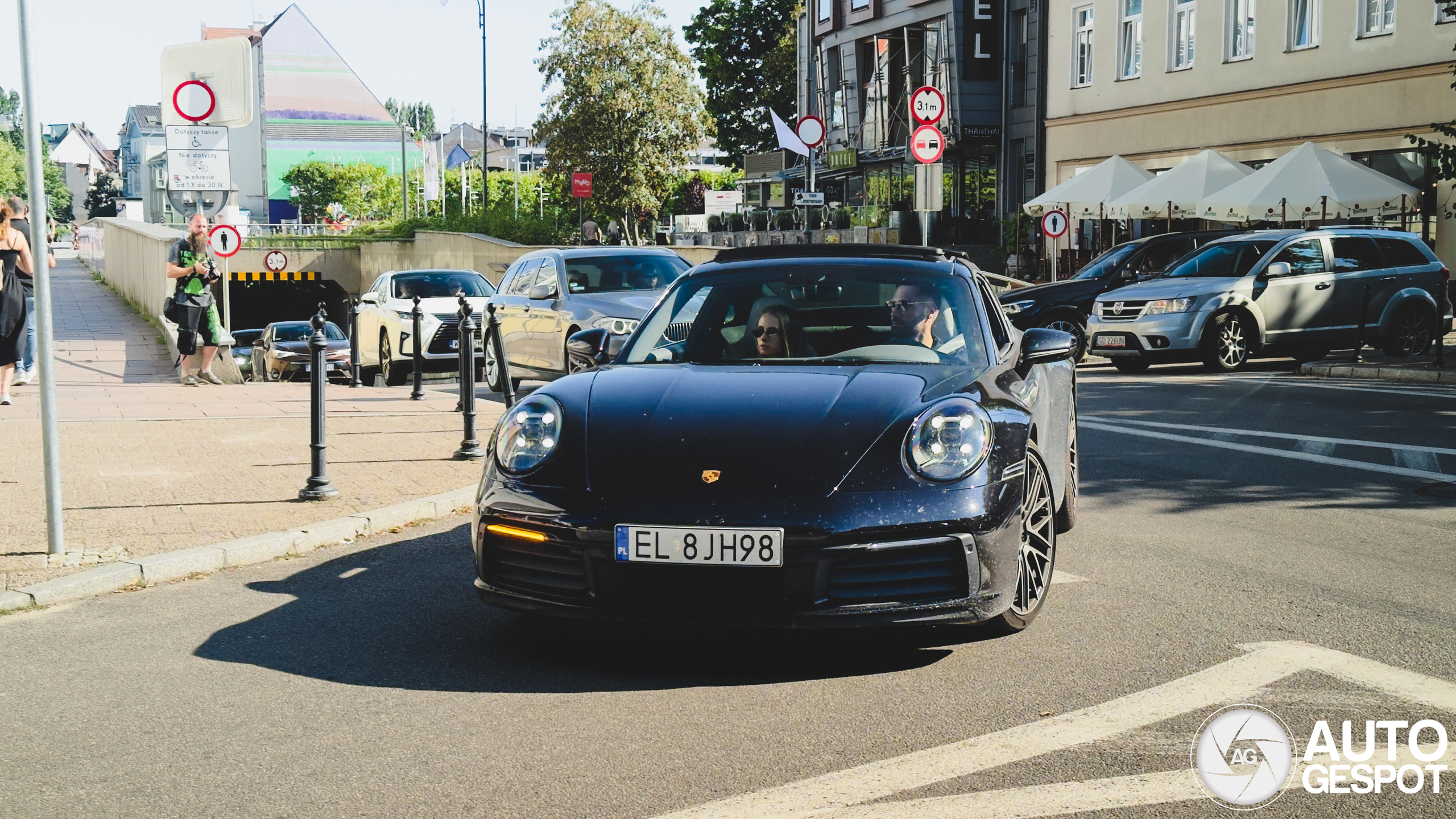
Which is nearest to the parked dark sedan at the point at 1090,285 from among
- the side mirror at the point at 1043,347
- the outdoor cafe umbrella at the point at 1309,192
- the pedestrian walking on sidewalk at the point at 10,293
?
the outdoor cafe umbrella at the point at 1309,192

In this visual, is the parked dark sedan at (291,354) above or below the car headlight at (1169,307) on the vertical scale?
below

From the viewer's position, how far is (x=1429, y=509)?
25.4 feet

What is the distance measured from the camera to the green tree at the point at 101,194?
171275 mm

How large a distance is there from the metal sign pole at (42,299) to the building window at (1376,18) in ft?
79.3

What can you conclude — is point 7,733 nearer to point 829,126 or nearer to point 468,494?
point 468,494

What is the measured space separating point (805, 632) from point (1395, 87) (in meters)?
23.6

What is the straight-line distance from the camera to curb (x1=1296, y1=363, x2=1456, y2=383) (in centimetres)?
1532

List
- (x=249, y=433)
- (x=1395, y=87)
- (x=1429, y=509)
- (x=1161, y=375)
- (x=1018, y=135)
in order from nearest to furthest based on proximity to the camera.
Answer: (x=1429, y=509) → (x=249, y=433) → (x=1161, y=375) → (x=1395, y=87) → (x=1018, y=135)

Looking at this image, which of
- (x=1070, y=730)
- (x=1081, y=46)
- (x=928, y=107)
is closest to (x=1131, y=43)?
(x=1081, y=46)

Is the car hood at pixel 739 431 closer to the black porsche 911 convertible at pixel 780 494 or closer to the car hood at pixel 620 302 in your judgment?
the black porsche 911 convertible at pixel 780 494

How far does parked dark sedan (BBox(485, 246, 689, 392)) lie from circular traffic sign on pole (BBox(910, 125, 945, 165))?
11.3 feet

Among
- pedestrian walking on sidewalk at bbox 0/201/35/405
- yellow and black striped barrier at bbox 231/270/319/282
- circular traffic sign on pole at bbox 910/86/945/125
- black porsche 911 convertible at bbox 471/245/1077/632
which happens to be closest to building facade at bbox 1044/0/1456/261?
circular traffic sign on pole at bbox 910/86/945/125

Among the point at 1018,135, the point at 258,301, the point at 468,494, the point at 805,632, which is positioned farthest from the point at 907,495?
the point at 258,301

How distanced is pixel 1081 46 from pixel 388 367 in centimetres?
2082
